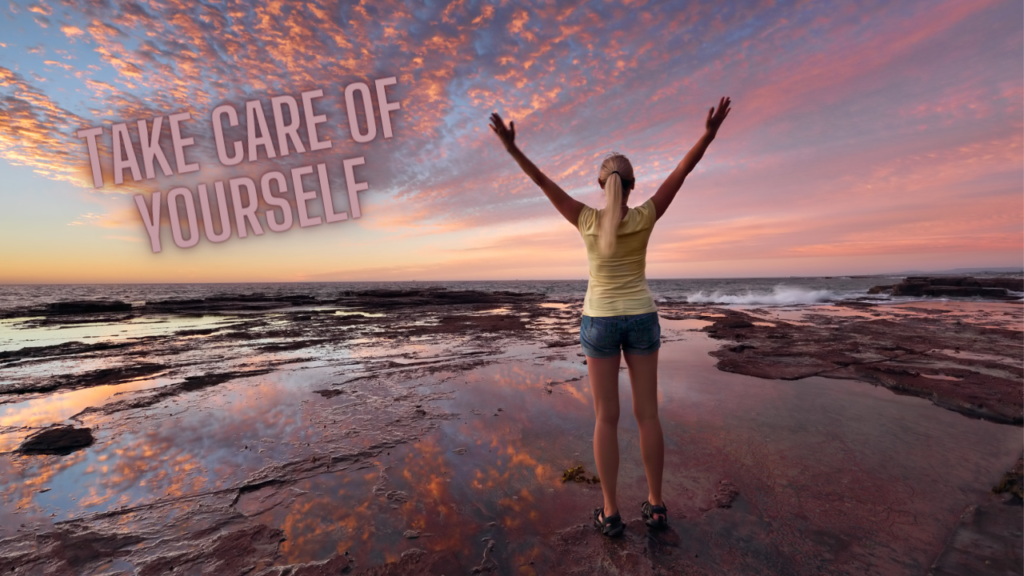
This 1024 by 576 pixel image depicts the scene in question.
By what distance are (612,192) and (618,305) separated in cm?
78

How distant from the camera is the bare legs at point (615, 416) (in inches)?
110

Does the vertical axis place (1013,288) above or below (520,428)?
below

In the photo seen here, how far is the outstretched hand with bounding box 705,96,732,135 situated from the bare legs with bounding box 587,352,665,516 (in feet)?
5.38

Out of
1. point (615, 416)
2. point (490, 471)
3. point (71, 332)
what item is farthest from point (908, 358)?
point (71, 332)

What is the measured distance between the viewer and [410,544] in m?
2.65

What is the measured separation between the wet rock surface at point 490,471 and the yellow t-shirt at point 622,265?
161 cm

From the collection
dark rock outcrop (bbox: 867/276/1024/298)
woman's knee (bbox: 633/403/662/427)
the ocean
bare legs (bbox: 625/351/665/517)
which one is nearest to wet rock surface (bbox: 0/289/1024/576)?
bare legs (bbox: 625/351/665/517)

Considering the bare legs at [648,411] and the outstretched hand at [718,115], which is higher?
the outstretched hand at [718,115]

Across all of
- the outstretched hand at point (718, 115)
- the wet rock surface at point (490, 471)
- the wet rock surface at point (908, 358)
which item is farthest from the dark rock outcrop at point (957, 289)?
the outstretched hand at point (718, 115)

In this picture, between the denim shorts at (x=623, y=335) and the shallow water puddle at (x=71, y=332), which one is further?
the shallow water puddle at (x=71, y=332)

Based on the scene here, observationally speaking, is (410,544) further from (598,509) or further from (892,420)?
(892,420)

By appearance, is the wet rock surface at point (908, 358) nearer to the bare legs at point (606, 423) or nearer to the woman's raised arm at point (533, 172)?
the bare legs at point (606, 423)

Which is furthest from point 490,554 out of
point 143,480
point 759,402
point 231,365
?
point 231,365

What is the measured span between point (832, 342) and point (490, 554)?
437 inches
